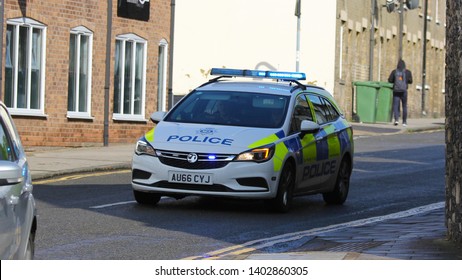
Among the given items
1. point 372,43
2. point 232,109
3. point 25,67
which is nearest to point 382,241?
point 232,109

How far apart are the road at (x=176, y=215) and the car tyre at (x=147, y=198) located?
0.14m

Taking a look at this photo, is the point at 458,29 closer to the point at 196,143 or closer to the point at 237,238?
the point at 237,238

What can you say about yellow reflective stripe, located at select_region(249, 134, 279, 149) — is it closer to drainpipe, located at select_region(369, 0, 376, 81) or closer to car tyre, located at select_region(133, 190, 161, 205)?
car tyre, located at select_region(133, 190, 161, 205)

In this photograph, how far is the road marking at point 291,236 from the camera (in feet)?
38.9

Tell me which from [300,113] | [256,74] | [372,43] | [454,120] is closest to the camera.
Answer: [454,120]

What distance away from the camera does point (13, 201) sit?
7.94m

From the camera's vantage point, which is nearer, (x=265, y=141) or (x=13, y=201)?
(x=13, y=201)

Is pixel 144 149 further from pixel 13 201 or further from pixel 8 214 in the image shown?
pixel 8 214

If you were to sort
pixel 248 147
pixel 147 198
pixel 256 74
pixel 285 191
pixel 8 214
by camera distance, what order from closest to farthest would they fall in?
pixel 8 214, pixel 248 147, pixel 285 191, pixel 147 198, pixel 256 74

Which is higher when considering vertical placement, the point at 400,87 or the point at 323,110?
the point at 400,87

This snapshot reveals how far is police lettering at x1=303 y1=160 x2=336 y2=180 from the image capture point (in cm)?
1711

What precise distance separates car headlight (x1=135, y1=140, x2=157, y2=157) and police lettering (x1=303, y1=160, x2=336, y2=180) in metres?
2.02

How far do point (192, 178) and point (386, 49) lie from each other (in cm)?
4074

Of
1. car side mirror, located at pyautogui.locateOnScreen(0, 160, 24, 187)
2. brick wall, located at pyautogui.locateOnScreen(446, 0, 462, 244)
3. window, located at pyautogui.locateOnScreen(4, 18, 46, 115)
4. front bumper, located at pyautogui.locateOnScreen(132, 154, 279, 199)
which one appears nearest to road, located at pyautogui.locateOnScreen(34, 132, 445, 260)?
front bumper, located at pyautogui.locateOnScreen(132, 154, 279, 199)
